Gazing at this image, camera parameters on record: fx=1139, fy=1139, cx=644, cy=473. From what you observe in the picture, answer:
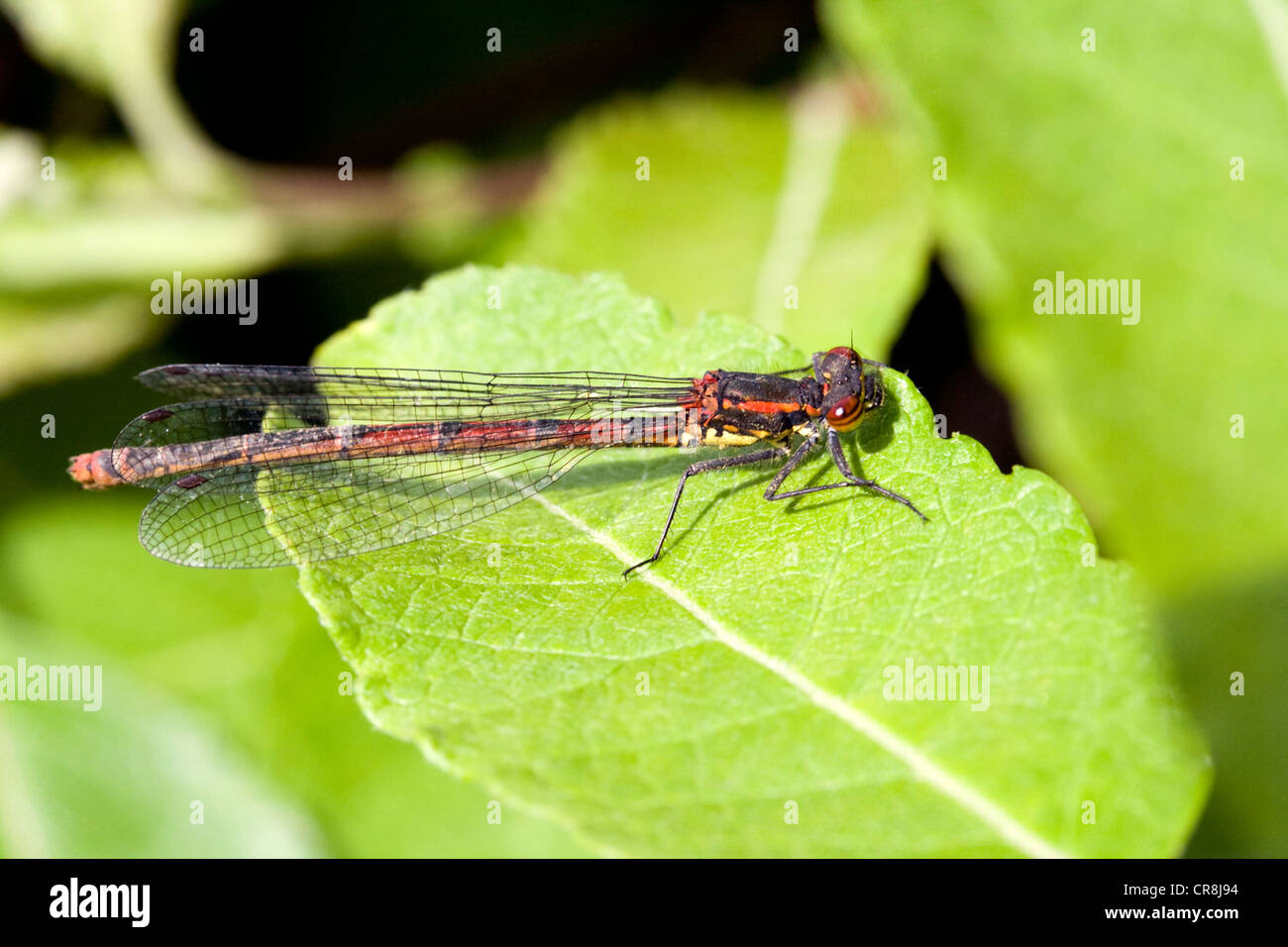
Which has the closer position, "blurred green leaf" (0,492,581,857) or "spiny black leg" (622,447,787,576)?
"spiny black leg" (622,447,787,576)

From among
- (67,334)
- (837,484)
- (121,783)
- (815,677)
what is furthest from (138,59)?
(815,677)

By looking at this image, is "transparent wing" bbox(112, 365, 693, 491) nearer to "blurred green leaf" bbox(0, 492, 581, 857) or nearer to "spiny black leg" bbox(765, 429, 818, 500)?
"spiny black leg" bbox(765, 429, 818, 500)

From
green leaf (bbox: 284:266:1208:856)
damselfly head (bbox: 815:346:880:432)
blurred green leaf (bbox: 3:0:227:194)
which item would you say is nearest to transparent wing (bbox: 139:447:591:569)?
green leaf (bbox: 284:266:1208:856)

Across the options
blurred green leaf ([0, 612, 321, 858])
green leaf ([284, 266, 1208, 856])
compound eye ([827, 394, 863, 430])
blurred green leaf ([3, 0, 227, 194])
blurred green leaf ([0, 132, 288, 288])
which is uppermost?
blurred green leaf ([3, 0, 227, 194])

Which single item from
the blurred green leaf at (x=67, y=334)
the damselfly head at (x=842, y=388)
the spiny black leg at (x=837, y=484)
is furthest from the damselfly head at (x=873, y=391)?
the blurred green leaf at (x=67, y=334)

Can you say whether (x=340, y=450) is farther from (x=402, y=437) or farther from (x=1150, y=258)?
(x=1150, y=258)

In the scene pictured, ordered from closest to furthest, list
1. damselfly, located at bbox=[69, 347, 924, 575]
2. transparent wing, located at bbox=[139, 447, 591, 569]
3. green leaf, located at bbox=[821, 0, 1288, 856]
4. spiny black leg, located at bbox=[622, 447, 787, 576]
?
1. green leaf, located at bbox=[821, 0, 1288, 856]
2. spiny black leg, located at bbox=[622, 447, 787, 576]
3. transparent wing, located at bbox=[139, 447, 591, 569]
4. damselfly, located at bbox=[69, 347, 924, 575]
